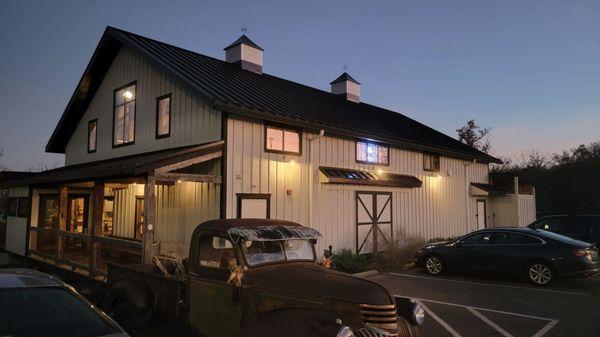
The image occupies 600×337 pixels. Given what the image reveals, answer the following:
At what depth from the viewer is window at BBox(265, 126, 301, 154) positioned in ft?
39.9

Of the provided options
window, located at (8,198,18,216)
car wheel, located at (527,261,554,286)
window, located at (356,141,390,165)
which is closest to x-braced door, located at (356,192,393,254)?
window, located at (356,141,390,165)

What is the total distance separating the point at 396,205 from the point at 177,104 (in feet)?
29.6

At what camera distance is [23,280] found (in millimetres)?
4066

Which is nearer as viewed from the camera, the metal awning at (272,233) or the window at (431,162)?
the metal awning at (272,233)

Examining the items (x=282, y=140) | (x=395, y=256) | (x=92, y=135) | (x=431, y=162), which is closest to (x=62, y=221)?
(x=92, y=135)

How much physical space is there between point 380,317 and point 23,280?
357cm

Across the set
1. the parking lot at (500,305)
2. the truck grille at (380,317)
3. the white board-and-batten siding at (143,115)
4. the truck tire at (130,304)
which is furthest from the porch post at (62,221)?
the truck grille at (380,317)

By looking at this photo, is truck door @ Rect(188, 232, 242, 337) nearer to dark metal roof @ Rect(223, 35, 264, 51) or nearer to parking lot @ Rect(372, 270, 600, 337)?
parking lot @ Rect(372, 270, 600, 337)

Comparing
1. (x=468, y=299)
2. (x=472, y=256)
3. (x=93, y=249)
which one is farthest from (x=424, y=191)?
(x=93, y=249)

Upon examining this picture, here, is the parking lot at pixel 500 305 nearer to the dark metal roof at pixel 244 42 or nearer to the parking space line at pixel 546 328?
the parking space line at pixel 546 328

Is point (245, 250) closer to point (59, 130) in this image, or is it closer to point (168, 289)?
point (168, 289)

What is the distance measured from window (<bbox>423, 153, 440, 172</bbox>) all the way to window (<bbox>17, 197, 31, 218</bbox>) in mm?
16027

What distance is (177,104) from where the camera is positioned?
12.7 m

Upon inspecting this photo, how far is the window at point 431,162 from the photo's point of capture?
18741 mm
